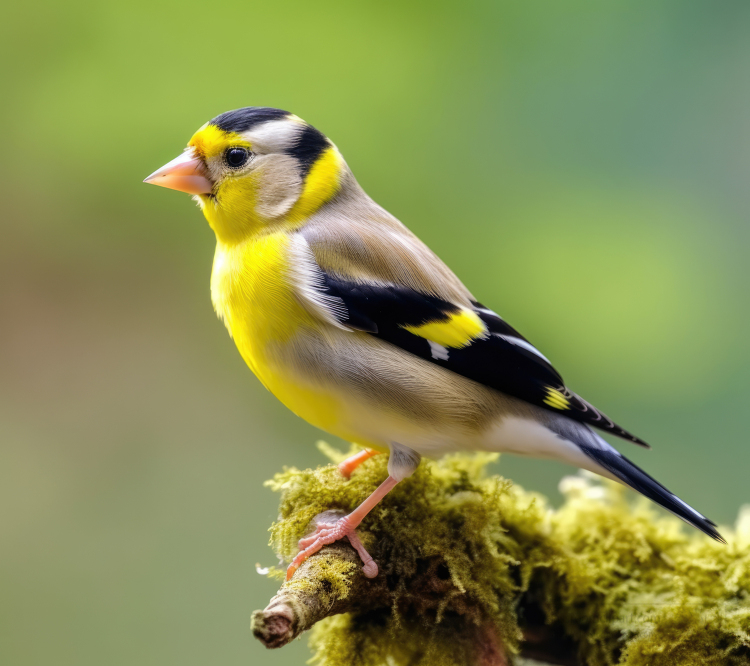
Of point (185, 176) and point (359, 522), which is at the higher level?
point (185, 176)

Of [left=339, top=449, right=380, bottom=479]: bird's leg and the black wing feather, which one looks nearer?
the black wing feather

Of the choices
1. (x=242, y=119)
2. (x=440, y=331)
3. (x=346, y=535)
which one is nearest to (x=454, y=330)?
(x=440, y=331)

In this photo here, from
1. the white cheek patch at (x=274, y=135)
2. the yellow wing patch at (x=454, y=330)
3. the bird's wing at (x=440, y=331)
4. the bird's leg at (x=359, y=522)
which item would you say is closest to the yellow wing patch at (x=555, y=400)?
the bird's wing at (x=440, y=331)

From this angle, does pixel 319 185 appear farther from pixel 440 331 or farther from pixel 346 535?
pixel 346 535

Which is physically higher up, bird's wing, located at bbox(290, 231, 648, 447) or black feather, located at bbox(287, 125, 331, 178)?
black feather, located at bbox(287, 125, 331, 178)

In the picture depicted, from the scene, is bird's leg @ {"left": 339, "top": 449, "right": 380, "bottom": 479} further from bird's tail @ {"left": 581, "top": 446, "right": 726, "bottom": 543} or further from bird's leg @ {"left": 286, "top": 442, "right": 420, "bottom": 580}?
bird's tail @ {"left": 581, "top": 446, "right": 726, "bottom": 543}

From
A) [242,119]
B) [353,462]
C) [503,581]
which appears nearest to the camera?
[503,581]

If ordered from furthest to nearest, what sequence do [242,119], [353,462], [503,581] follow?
[353,462] < [242,119] < [503,581]

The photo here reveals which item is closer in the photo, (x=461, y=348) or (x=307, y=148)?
(x=461, y=348)

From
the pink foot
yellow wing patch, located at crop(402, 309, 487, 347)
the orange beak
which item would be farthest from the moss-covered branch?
the orange beak
